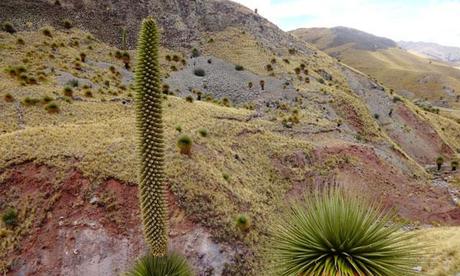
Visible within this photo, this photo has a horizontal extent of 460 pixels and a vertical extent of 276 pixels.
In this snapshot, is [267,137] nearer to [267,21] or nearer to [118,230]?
[118,230]

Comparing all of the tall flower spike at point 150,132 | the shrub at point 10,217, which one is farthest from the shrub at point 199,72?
the tall flower spike at point 150,132

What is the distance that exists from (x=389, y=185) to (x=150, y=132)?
1213 inches

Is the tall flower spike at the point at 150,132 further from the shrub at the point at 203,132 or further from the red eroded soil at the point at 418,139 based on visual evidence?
the red eroded soil at the point at 418,139

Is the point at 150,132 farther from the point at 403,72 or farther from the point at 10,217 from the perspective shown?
the point at 403,72

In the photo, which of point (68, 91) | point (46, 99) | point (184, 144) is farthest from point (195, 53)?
point (184, 144)

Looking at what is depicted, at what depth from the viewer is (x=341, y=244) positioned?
879 centimetres

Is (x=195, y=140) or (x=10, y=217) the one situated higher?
(x=195, y=140)

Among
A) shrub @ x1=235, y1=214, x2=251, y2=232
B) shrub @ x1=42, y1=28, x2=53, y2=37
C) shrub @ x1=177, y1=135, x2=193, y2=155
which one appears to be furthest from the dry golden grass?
shrub @ x1=42, y1=28, x2=53, y2=37

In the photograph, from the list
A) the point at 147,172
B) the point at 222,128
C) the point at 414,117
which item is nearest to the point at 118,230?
the point at 147,172

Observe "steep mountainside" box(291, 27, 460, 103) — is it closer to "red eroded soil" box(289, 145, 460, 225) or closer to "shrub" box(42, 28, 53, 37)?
"red eroded soil" box(289, 145, 460, 225)

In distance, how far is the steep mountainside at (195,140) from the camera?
57.0 feet

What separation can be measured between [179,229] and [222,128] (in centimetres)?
1293

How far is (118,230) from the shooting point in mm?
17406

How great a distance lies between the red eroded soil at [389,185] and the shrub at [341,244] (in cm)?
1823
